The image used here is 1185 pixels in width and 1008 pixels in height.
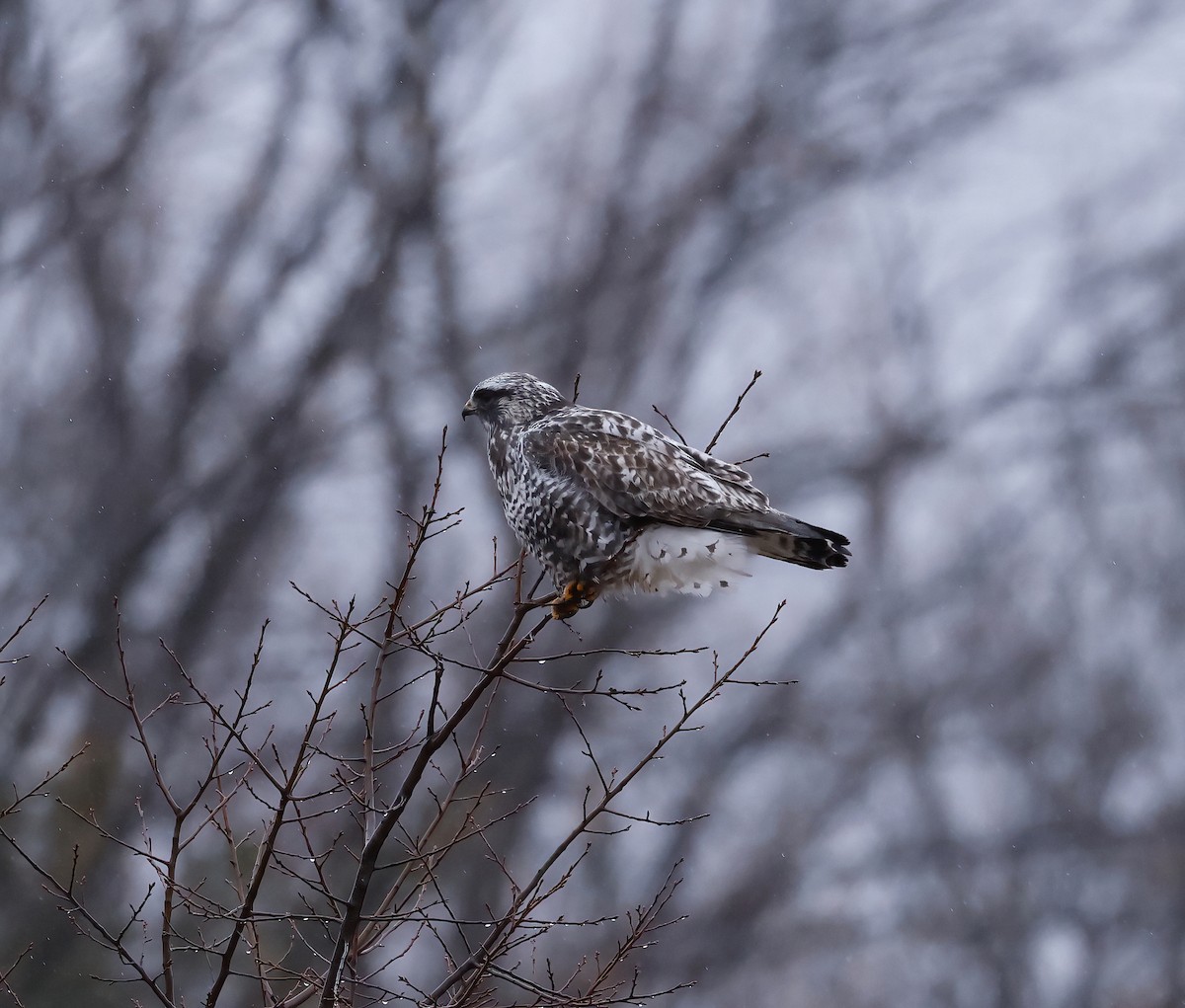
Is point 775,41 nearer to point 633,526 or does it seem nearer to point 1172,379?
point 1172,379

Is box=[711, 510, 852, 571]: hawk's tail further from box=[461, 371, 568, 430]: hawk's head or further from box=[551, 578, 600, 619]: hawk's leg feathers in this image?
box=[461, 371, 568, 430]: hawk's head

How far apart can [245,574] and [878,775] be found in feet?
20.1

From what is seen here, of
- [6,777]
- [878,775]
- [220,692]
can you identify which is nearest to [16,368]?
[220,692]

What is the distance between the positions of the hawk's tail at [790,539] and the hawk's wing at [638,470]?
0.13 feet

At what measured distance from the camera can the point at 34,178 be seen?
12.0m

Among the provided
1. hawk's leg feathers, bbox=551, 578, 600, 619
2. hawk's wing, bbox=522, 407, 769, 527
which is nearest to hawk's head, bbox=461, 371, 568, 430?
hawk's wing, bbox=522, 407, 769, 527

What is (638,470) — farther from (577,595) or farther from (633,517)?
(577,595)

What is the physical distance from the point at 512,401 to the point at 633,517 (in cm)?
71

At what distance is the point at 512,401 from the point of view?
4.54 meters

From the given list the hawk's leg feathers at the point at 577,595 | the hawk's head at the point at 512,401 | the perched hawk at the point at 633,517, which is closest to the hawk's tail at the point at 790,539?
the perched hawk at the point at 633,517

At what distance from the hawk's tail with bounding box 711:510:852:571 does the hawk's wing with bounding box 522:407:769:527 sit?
0.13ft

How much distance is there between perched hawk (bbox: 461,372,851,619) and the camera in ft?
13.2

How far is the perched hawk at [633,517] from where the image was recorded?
402 cm

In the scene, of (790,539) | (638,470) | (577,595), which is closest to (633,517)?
(638,470)
